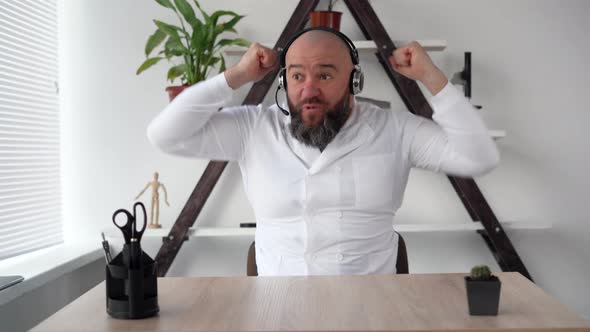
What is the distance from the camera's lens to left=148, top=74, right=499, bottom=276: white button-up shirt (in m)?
2.10

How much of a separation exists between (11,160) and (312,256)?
1697mm

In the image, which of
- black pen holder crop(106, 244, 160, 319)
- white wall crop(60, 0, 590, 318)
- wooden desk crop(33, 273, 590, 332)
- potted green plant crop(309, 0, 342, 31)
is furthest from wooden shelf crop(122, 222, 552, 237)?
black pen holder crop(106, 244, 160, 319)

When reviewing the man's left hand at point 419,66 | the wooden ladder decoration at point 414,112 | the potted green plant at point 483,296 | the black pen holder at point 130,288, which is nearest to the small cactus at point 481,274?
the potted green plant at point 483,296

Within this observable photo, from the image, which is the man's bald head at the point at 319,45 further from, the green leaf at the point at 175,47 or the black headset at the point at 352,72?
the green leaf at the point at 175,47

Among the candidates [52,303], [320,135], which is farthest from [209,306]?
[52,303]

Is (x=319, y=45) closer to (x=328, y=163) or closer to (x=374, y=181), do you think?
(x=328, y=163)

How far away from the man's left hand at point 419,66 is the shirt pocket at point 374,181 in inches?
12.2

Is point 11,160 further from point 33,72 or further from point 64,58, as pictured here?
point 64,58

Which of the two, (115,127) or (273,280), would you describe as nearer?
(273,280)

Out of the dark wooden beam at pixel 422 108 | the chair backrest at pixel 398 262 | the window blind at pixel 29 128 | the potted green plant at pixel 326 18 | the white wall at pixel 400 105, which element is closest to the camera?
the chair backrest at pixel 398 262

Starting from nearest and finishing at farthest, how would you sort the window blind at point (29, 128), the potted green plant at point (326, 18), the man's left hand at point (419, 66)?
1. the man's left hand at point (419, 66)
2. the window blind at point (29, 128)
3. the potted green plant at point (326, 18)

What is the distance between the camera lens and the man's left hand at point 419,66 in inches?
81.7

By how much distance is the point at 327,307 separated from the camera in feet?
4.33

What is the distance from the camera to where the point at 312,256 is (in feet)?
6.86
